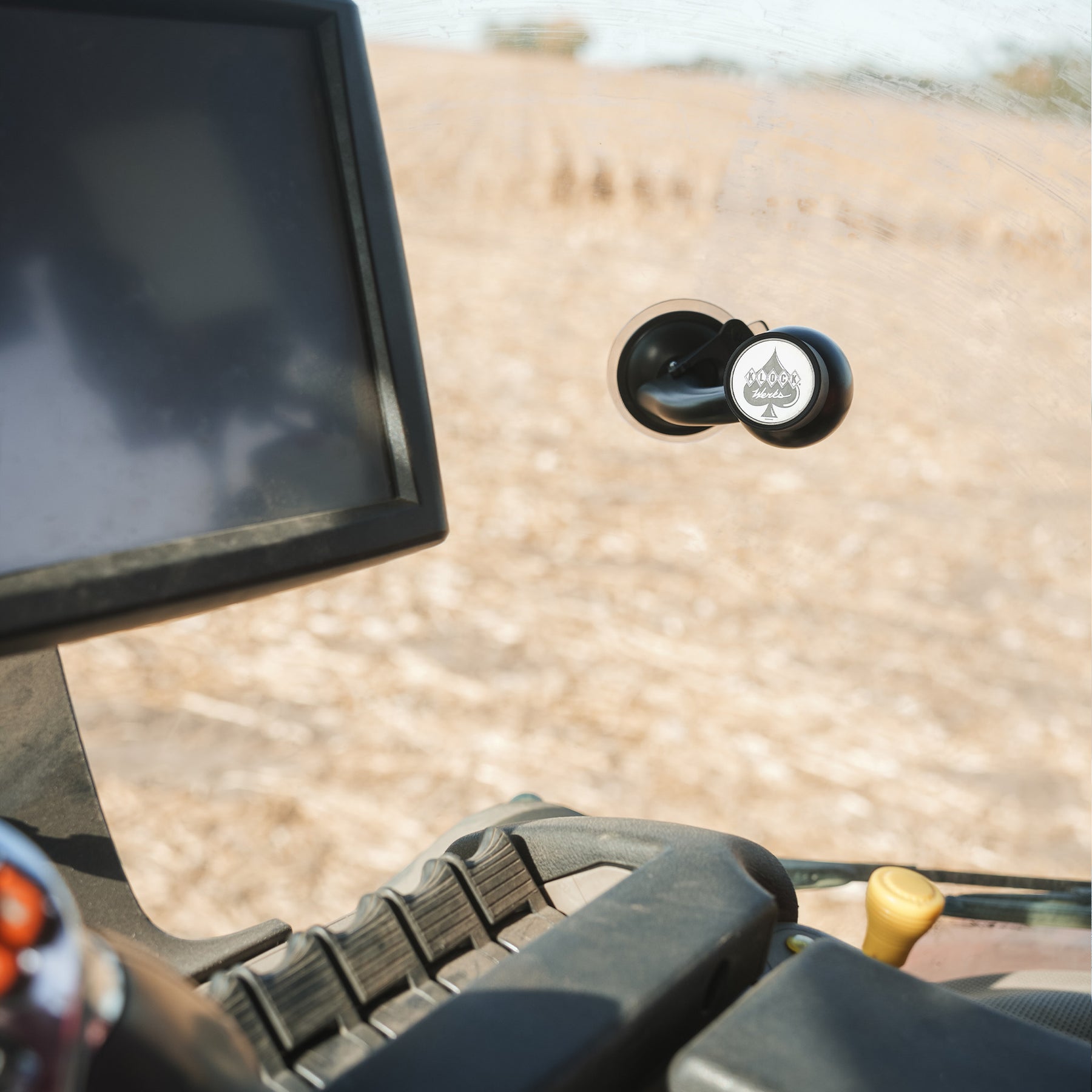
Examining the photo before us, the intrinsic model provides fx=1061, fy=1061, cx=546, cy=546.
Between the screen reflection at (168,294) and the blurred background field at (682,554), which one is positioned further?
the blurred background field at (682,554)

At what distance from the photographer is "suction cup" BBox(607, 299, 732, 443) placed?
100cm

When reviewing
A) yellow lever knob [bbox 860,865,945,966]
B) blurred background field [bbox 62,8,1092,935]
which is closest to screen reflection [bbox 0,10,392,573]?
blurred background field [bbox 62,8,1092,935]

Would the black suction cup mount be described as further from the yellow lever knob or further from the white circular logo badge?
the yellow lever knob

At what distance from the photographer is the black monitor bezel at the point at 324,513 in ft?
2.33

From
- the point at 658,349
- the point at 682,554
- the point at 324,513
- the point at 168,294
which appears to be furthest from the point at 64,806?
the point at 682,554

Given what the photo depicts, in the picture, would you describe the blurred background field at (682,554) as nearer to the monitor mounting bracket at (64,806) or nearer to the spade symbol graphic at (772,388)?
the spade symbol graphic at (772,388)

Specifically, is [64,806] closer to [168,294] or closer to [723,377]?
[168,294]

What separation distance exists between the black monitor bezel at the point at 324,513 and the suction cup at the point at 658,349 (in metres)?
0.22

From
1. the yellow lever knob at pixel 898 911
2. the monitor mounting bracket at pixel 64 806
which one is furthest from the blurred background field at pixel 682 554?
the monitor mounting bracket at pixel 64 806

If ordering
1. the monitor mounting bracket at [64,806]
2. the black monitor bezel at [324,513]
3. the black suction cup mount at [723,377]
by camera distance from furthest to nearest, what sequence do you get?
the monitor mounting bracket at [64,806] < the black suction cup mount at [723,377] < the black monitor bezel at [324,513]

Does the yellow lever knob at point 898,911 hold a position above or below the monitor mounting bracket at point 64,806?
below

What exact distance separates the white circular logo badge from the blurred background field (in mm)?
106

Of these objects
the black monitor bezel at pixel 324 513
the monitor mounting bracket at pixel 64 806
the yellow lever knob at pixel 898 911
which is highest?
the black monitor bezel at pixel 324 513

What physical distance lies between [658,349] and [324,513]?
363 millimetres
